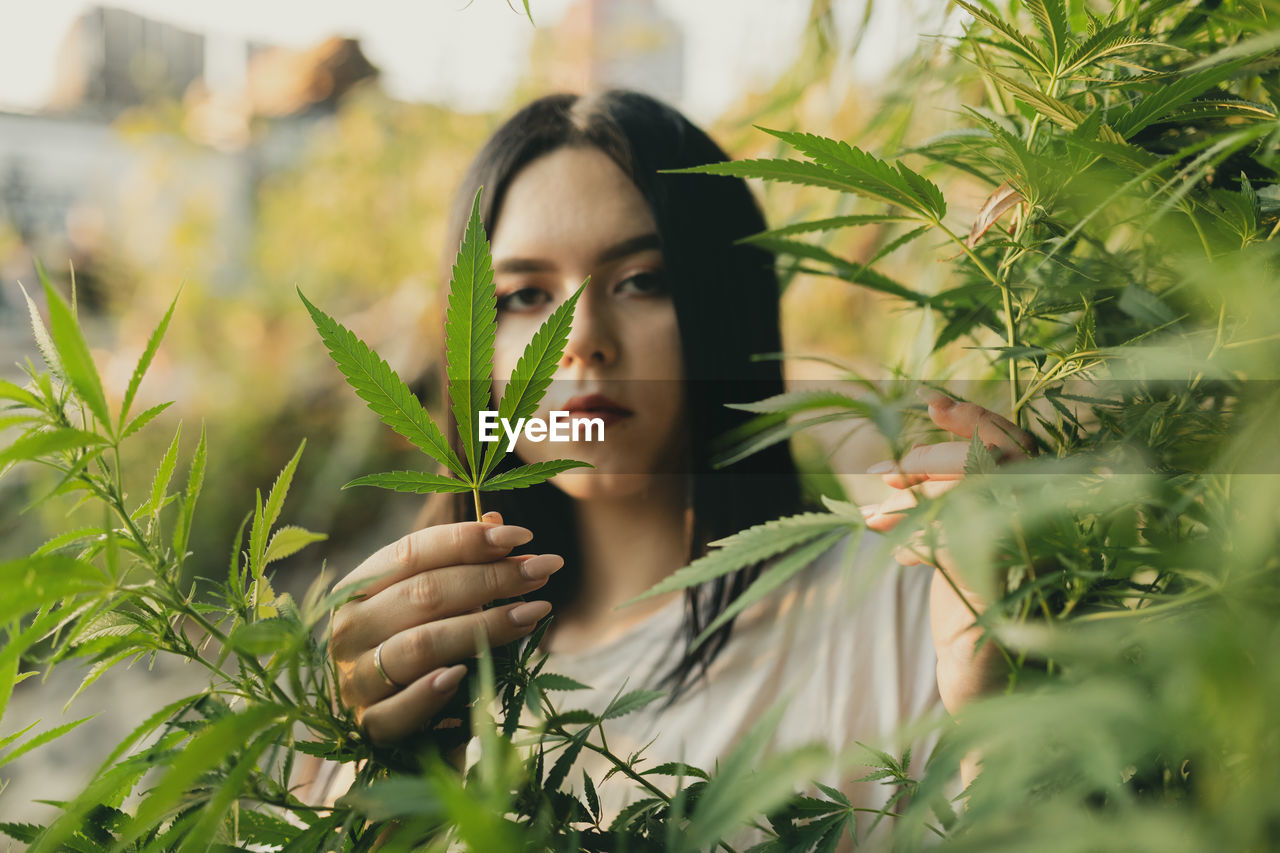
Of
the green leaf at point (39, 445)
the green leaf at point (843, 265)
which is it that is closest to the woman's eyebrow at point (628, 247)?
the green leaf at point (843, 265)

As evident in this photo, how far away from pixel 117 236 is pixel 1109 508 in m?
3.22

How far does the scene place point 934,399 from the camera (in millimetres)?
281

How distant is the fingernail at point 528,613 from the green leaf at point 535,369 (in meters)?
0.07

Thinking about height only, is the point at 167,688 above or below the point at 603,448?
below

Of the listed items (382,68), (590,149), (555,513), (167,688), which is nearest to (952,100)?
(590,149)

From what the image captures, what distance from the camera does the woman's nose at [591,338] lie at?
59 centimetres

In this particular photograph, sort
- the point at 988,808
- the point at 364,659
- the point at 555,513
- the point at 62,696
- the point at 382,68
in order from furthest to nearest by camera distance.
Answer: the point at 382,68
the point at 62,696
the point at 555,513
the point at 364,659
the point at 988,808

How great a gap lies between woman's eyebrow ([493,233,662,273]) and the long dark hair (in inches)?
0.7

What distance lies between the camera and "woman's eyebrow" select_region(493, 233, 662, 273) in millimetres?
626

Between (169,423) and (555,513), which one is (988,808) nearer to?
(555,513)

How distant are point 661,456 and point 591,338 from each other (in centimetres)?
16

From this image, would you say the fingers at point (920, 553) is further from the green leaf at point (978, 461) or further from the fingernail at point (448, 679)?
the fingernail at point (448, 679)

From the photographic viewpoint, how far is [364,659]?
12.0 inches

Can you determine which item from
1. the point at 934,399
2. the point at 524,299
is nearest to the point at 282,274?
the point at 524,299
